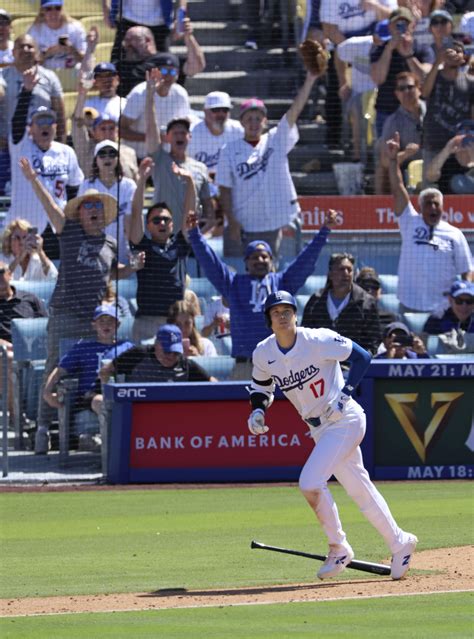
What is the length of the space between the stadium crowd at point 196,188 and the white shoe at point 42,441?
2cm

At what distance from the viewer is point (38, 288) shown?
47.6 ft

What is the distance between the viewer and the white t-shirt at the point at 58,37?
16703 millimetres

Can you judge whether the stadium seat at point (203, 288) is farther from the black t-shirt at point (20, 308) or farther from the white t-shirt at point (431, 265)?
the white t-shirt at point (431, 265)

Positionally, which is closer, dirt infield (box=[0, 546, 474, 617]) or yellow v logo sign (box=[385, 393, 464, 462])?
dirt infield (box=[0, 546, 474, 617])

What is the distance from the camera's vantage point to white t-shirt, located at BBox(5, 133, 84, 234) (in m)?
15.1

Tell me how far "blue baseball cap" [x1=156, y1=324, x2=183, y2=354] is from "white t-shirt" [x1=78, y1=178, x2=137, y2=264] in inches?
45.4

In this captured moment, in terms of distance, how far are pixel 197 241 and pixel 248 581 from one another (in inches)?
226

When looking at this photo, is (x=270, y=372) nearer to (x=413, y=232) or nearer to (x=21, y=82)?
(x=413, y=232)

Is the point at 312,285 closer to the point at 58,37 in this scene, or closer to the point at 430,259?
the point at 430,259

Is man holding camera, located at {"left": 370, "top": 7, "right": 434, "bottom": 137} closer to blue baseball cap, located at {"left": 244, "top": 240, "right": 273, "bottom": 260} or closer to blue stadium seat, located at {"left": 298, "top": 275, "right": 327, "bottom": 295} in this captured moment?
blue stadium seat, located at {"left": 298, "top": 275, "right": 327, "bottom": 295}

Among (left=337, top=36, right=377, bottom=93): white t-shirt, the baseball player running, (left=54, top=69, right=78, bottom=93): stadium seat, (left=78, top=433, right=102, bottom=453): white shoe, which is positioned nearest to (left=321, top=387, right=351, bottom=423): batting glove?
the baseball player running

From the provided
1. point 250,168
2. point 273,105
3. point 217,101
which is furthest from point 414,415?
point 273,105

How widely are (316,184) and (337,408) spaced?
28.1ft

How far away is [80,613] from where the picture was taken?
7.46 metres
